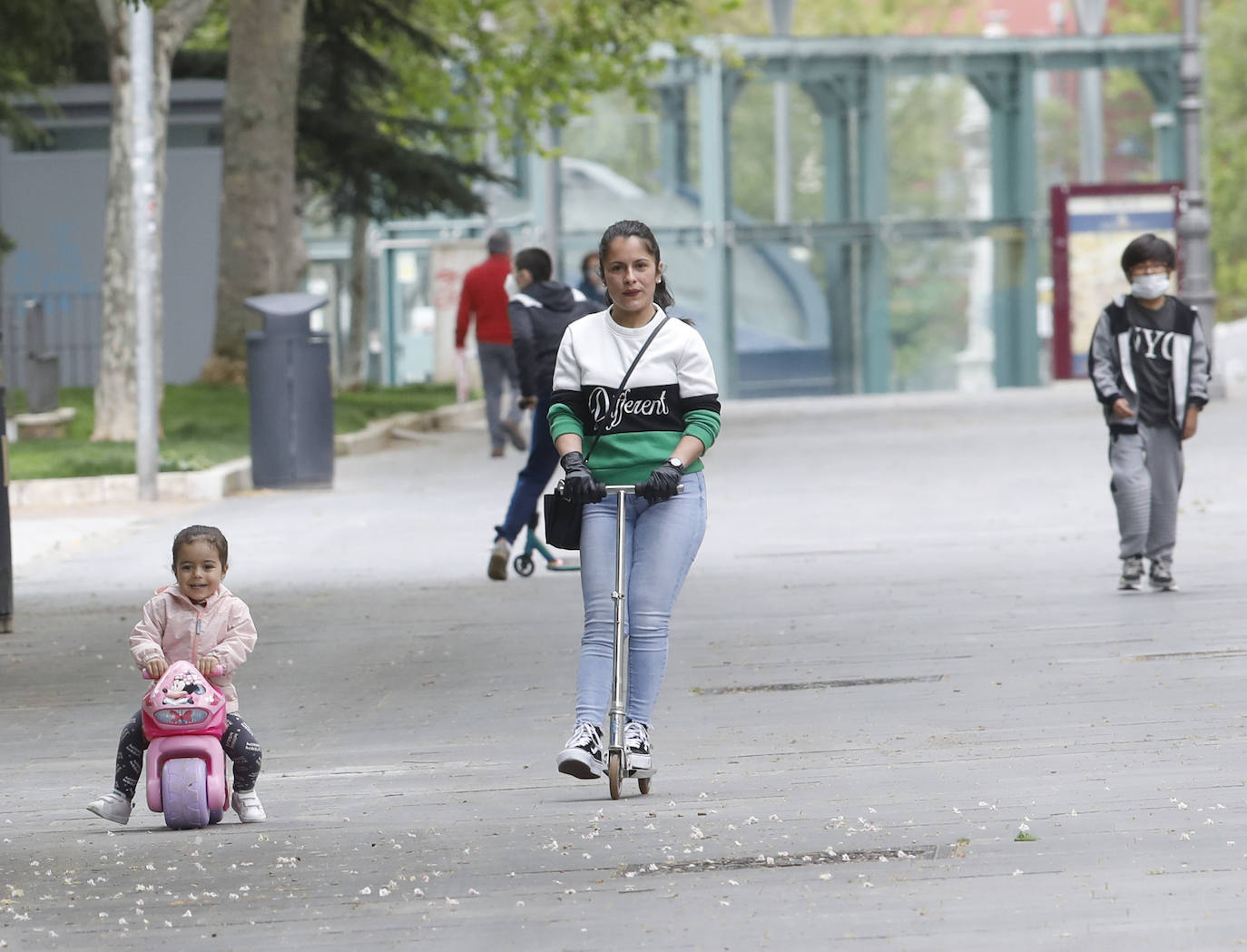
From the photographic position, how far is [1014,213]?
3956 cm

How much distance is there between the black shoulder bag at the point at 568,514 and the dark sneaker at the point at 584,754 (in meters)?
0.53

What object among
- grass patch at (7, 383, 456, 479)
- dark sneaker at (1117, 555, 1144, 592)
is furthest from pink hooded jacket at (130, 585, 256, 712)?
grass patch at (7, 383, 456, 479)

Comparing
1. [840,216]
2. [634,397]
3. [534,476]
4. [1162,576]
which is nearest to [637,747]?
[634,397]

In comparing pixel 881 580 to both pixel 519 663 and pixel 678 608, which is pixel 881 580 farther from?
pixel 519 663

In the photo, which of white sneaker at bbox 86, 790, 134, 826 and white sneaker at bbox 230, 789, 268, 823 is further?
white sneaker at bbox 230, 789, 268, 823

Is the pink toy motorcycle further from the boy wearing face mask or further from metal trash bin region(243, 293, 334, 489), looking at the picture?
metal trash bin region(243, 293, 334, 489)

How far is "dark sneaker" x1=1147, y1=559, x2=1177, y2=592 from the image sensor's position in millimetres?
10898

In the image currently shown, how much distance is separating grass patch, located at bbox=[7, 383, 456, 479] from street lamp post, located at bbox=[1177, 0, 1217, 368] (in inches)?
372

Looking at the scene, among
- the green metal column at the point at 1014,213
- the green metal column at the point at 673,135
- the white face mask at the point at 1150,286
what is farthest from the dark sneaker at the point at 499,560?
the green metal column at the point at 1014,213

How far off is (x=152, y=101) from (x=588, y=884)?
1469 cm

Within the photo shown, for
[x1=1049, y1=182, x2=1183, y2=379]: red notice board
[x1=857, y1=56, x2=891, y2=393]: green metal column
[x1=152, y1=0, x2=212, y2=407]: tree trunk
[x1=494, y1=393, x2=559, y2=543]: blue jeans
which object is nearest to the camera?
[x1=494, y1=393, x2=559, y2=543]: blue jeans

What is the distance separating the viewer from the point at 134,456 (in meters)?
19.0

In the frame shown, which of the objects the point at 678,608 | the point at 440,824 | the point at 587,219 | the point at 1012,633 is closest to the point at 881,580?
the point at 678,608

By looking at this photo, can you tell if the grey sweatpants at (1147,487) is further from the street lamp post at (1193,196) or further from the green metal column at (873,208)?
the green metal column at (873,208)
